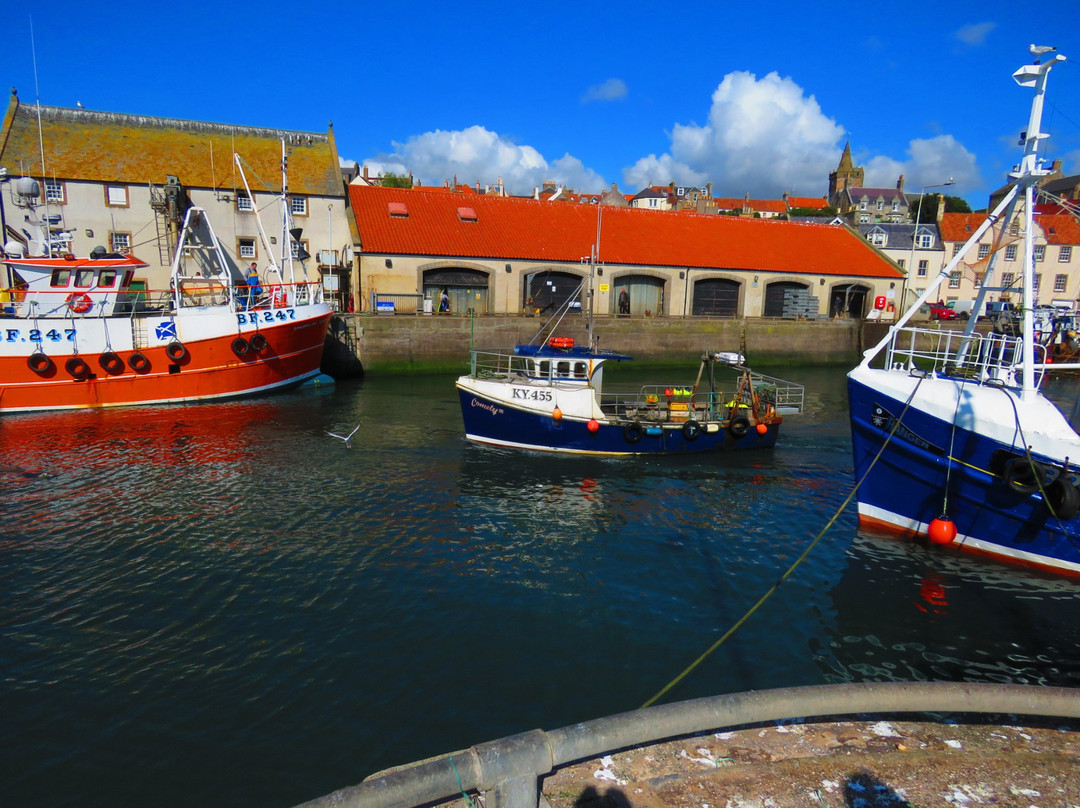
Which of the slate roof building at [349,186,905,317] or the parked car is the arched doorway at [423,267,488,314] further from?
the parked car

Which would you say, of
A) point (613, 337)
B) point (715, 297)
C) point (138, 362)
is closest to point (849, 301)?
point (715, 297)

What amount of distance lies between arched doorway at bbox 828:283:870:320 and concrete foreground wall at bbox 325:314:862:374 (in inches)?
160

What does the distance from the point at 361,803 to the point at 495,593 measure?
8.11 meters

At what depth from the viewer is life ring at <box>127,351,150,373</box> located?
989 inches

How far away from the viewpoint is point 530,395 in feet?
64.1

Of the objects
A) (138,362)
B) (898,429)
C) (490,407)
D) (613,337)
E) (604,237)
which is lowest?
(490,407)

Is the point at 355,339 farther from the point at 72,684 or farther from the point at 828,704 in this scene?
the point at 828,704

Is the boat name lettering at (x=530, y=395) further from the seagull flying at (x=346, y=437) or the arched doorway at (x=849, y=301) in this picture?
the arched doorway at (x=849, y=301)

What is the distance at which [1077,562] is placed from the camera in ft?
40.5

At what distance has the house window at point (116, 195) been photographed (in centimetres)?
3344

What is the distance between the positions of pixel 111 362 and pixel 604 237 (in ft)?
94.4

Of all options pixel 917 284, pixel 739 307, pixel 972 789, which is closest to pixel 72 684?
pixel 972 789

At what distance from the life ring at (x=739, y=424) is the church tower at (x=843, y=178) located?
104449mm

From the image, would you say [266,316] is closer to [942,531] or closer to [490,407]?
[490,407]
